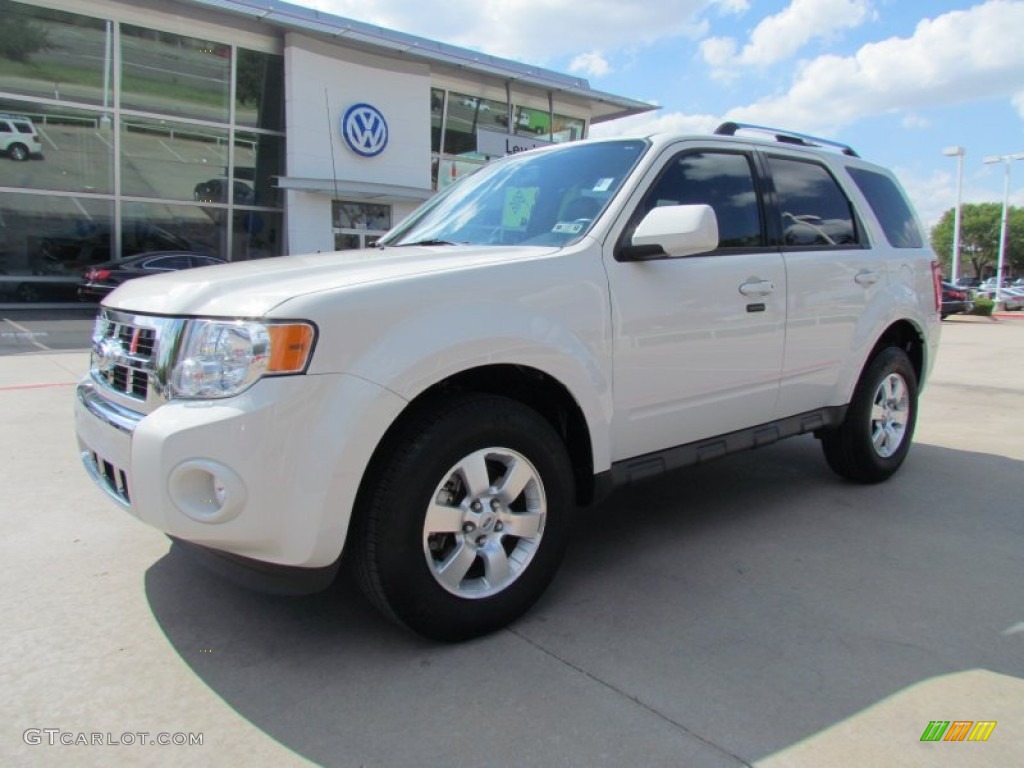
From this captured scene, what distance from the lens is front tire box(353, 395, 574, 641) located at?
2.48 m

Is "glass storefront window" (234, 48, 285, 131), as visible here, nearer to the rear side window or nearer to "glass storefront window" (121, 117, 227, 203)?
"glass storefront window" (121, 117, 227, 203)

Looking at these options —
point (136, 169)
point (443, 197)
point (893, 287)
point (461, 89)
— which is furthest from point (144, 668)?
point (461, 89)

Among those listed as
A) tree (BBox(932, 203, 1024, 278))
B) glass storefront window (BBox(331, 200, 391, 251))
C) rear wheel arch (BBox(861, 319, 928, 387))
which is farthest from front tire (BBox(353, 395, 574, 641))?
tree (BBox(932, 203, 1024, 278))

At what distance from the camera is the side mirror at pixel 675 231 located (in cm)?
294

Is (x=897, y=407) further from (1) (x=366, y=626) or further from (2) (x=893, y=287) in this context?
(1) (x=366, y=626)

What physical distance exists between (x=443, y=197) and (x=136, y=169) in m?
17.5

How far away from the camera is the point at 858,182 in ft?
15.3

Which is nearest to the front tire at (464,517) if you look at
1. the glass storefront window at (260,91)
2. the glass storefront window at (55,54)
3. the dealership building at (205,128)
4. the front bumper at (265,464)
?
the front bumper at (265,464)

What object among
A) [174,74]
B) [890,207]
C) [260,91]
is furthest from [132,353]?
[260,91]

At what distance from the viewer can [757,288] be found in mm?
3656

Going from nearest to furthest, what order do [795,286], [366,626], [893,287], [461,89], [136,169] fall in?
[366,626] < [795,286] < [893,287] < [136,169] < [461,89]

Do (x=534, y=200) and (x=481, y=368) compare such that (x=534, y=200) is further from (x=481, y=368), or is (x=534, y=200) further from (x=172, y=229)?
(x=172, y=229)

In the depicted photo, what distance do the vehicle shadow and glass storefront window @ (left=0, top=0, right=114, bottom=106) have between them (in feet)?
59.1

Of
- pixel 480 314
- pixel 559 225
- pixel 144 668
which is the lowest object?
pixel 144 668
